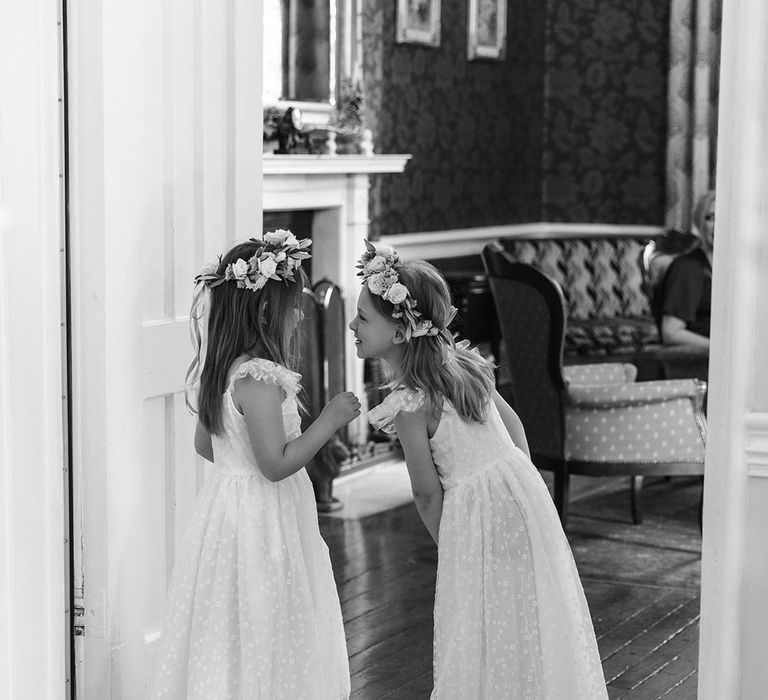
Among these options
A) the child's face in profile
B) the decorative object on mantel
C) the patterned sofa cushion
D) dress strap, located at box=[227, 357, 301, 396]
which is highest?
the decorative object on mantel

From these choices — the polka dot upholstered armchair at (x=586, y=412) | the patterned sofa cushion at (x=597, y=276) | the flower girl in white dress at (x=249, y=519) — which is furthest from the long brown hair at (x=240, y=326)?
the patterned sofa cushion at (x=597, y=276)

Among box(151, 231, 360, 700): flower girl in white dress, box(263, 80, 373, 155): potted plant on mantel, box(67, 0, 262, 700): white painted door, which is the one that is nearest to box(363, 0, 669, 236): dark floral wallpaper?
box(263, 80, 373, 155): potted plant on mantel

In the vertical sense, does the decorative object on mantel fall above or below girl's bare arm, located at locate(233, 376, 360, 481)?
above

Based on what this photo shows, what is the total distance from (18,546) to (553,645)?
116 centimetres

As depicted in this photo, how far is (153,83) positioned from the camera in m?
2.96

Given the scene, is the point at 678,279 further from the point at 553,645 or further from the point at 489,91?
the point at 489,91

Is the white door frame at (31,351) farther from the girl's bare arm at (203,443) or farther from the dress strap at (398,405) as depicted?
the dress strap at (398,405)

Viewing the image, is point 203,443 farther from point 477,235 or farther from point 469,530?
point 477,235

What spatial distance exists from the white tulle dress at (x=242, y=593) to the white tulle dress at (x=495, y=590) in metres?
0.28

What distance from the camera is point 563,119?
30.8 feet

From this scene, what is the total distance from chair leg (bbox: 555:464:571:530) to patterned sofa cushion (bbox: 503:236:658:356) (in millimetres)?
3262

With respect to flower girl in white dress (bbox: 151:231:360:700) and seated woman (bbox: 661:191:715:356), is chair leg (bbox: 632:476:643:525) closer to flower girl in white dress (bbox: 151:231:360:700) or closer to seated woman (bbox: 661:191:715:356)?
seated woman (bbox: 661:191:715:356)

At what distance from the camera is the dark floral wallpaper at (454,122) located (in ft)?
24.6

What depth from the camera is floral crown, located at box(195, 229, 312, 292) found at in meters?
2.75
